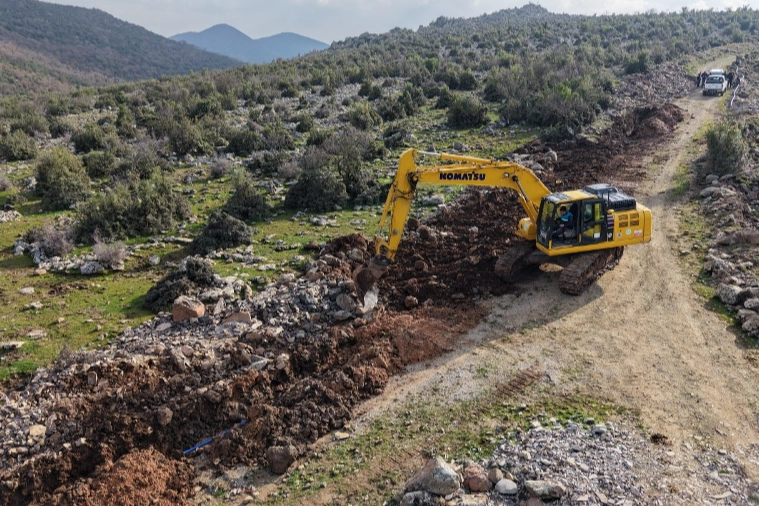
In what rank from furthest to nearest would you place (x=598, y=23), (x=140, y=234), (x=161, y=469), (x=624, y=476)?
1. (x=598, y=23)
2. (x=140, y=234)
3. (x=161, y=469)
4. (x=624, y=476)

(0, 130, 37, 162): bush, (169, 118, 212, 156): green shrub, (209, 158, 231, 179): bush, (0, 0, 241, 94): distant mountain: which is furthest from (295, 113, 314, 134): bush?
(0, 0, 241, 94): distant mountain

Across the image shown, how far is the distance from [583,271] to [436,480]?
7433 mm

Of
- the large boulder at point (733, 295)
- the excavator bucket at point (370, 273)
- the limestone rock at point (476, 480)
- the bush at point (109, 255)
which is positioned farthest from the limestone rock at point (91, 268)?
the large boulder at point (733, 295)

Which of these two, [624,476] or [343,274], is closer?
[624,476]

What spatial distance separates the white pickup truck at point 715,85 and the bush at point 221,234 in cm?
3446

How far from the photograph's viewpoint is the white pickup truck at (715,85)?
35.6 metres

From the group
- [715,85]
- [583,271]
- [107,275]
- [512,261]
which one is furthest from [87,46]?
[583,271]

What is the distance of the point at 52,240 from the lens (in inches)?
610

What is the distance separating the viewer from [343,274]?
44.5ft

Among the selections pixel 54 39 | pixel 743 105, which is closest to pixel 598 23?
pixel 743 105

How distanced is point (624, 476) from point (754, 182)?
16.3m

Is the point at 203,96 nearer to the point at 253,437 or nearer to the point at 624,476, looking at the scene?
the point at 253,437

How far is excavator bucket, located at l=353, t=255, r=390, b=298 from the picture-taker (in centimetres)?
1279

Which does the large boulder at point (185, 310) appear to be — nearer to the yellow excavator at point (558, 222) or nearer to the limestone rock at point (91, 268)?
the limestone rock at point (91, 268)
